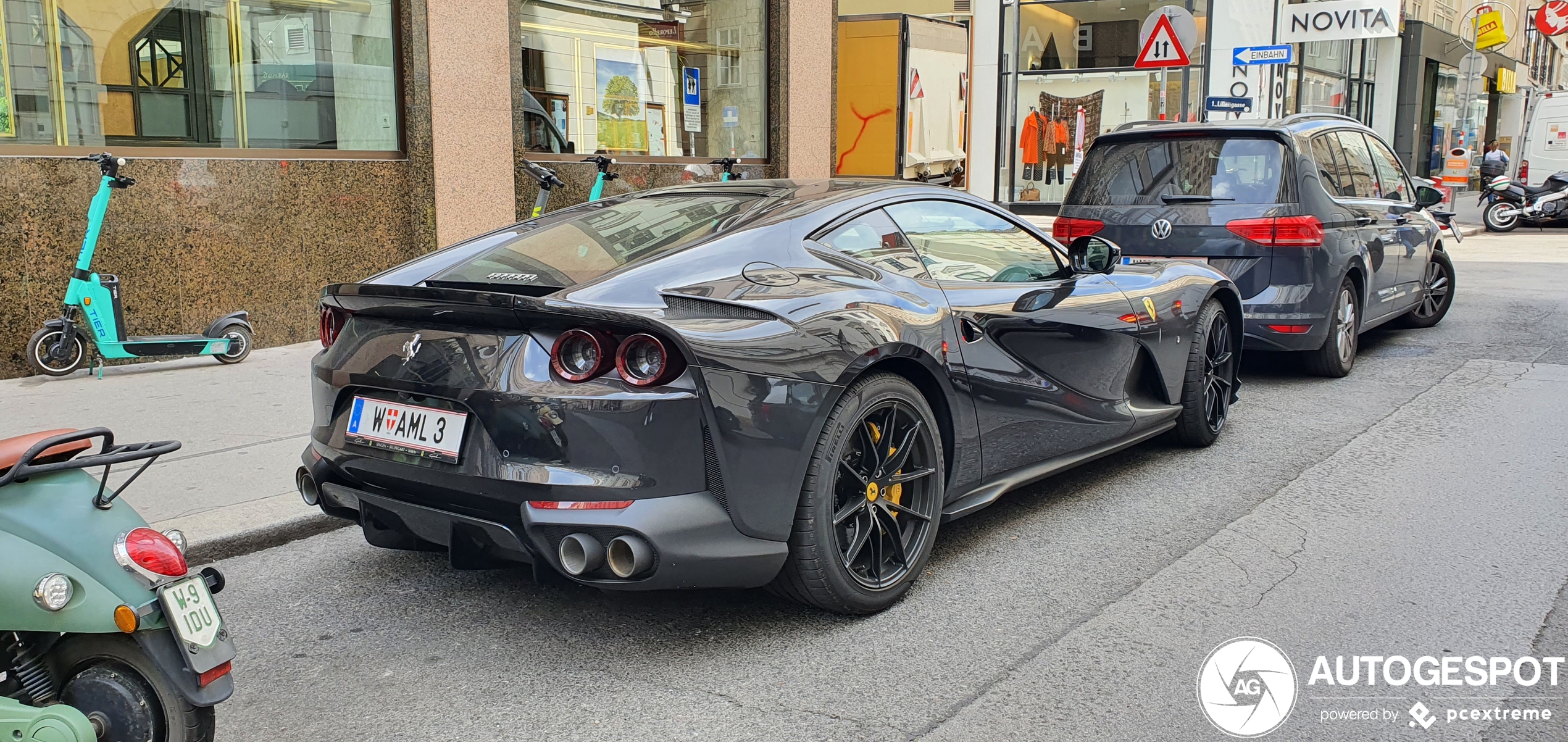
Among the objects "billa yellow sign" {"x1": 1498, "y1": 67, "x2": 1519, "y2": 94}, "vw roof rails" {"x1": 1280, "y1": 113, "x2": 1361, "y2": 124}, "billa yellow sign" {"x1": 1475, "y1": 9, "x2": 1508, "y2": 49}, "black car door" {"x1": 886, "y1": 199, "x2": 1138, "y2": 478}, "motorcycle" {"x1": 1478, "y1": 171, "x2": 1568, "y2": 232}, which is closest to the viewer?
"black car door" {"x1": 886, "y1": 199, "x2": 1138, "y2": 478}

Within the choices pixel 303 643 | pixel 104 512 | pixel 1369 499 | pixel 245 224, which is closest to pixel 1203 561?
pixel 1369 499

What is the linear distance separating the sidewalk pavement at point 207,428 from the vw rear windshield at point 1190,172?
5114mm

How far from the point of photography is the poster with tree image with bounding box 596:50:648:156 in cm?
1163

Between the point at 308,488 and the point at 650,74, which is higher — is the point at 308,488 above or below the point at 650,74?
below

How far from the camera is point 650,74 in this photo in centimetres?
1221

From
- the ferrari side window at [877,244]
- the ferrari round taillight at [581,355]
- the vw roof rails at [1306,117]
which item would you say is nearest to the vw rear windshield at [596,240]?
the ferrari round taillight at [581,355]

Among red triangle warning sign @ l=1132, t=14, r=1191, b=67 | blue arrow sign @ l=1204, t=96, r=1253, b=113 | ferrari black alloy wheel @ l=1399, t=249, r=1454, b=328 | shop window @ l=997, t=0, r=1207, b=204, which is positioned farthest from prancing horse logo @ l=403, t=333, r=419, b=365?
shop window @ l=997, t=0, r=1207, b=204

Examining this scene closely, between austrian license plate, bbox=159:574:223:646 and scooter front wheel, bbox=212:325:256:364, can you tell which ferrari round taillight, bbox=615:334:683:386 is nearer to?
austrian license plate, bbox=159:574:223:646

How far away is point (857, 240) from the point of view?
13.9 ft

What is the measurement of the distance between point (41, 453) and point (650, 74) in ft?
33.0

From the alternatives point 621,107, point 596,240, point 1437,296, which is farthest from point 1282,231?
point 621,107

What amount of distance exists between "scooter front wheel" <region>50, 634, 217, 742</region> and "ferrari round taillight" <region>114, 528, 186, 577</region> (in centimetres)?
16

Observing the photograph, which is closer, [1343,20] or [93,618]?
[93,618]

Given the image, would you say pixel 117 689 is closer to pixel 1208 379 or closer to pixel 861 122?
pixel 1208 379
